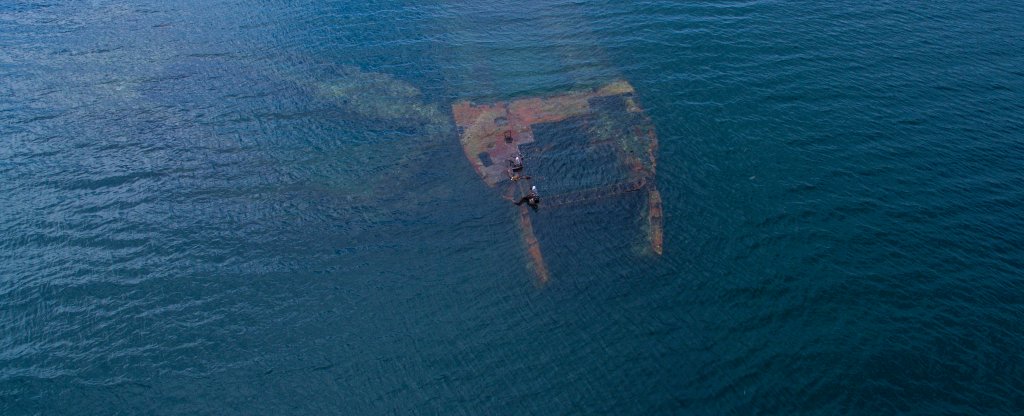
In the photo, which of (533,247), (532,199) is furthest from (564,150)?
(533,247)

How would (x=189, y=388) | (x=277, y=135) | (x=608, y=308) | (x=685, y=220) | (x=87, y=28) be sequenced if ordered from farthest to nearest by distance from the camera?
1. (x=87, y=28)
2. (x=277, y=135)
3. (x=685, y=220)
4. (x=608, y=308)
5. (x=189, y=388)

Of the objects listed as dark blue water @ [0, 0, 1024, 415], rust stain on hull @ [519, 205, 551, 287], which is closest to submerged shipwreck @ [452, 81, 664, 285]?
rust stain on hull @ [519, 205, 551, 287]

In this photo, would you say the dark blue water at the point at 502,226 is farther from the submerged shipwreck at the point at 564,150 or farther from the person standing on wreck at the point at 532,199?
the submerged shipwreck at the point at 564,150

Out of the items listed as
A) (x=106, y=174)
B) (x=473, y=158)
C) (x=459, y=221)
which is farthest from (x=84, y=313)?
(x=473, y=158)

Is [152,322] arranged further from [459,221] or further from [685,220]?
[685,220]

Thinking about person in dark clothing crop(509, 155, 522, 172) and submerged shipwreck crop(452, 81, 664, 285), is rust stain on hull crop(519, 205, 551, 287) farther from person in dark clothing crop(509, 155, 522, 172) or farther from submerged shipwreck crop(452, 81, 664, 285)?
person in dark clothing crop(509, 155, 522, 172)

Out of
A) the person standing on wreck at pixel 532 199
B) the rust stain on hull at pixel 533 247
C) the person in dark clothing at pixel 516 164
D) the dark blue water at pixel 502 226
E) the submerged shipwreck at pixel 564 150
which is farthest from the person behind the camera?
the person in dark clothing at pixel 516 164

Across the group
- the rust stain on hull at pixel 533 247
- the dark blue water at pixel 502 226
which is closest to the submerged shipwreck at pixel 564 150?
the rust stain on hull at pixel 533 247
